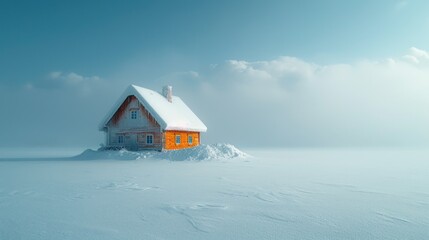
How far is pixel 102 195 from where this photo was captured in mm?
8047

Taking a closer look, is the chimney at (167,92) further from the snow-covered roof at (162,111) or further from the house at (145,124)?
the house at (145,124)

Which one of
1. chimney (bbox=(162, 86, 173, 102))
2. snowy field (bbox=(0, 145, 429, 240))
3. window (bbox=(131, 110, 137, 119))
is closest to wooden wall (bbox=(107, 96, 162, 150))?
window (bbox=(131, 110, 137, 119))

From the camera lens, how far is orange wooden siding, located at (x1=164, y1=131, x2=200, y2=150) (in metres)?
24.9

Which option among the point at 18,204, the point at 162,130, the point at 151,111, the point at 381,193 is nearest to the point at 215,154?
the point at 162,130

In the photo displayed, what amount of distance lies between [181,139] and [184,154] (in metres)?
5.28

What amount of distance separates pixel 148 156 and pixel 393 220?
19325 millimetres

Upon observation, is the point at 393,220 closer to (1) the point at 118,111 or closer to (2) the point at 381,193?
(2) the point at 381,193

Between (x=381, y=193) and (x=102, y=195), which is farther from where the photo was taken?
(x=381, y=193)

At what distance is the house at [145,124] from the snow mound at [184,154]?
5.75ft

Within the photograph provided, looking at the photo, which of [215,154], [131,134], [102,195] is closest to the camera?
[102,195]

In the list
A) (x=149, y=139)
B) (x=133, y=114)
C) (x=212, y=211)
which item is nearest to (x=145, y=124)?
(x=149, y=139)

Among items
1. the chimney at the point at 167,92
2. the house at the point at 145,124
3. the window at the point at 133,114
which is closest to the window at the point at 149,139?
the house at the point at 145,124

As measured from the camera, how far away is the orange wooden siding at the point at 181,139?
24.9 m

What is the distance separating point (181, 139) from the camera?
2730cm
